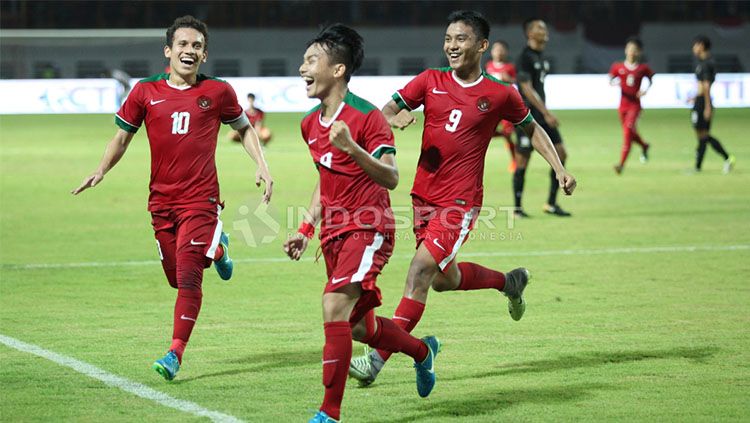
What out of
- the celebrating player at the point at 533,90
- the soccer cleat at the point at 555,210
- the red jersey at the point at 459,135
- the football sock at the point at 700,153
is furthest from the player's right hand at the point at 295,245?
the football sock at the point at 700,153

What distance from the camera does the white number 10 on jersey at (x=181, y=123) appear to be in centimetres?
720

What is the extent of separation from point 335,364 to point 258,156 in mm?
2351

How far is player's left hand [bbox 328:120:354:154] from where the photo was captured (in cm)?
513

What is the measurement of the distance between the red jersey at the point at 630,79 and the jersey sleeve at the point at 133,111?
14763 mm

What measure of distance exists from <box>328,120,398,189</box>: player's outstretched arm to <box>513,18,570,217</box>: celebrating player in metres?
8.26

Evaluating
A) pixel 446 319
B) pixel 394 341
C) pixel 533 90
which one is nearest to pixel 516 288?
pixel 446 319

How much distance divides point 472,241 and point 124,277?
433 centimetres

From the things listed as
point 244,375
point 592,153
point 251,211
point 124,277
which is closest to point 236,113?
point 244,375

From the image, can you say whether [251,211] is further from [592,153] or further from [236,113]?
[592,153]

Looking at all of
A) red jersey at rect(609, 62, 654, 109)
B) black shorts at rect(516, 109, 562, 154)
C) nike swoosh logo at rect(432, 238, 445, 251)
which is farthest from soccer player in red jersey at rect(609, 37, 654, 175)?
nike swoosh logo at rect(432, 238, 445, 251)

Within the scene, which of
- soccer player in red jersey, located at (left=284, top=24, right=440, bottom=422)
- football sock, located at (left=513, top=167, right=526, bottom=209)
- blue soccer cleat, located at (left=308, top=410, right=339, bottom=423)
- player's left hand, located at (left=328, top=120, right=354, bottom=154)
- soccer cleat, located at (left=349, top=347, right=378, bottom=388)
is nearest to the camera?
player's left hand, located at (left=328, top=120, right=354, bottom=154)

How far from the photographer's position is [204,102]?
728 centimetres

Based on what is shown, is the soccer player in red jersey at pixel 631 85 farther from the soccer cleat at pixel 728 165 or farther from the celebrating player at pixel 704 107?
the soccer cleat at pixel 728 165

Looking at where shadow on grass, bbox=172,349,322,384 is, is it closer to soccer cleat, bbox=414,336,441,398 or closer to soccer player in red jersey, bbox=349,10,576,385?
soccer player in red jersey, bbox=349,10,576,385
